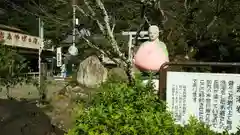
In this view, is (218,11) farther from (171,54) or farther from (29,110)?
(29,110)

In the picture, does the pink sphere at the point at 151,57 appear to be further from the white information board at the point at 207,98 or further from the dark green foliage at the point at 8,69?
the dark green foliage at the point at 8,69

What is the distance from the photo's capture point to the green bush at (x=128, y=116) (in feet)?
10.9

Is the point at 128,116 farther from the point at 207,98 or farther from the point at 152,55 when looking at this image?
the point at 152,55

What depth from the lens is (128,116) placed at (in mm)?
3387

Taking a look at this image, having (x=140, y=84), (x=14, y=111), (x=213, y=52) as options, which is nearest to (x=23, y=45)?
(x=213, y=52)

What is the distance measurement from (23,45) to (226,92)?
1989 centimetres

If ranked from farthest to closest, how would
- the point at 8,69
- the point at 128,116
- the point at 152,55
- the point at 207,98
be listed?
the point at 8,69
the point at 152,55
the point at 207,98
the point at 128,116

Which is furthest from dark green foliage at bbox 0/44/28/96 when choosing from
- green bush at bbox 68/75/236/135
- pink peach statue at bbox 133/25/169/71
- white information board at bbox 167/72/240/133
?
white information board at bbox 167/72/240/133

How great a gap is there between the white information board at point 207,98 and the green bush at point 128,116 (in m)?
0.28

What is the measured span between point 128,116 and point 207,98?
984 mm

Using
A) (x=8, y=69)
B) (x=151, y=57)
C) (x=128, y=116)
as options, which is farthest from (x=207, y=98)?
(x=8, y=69)

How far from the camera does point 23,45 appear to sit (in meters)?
22.5

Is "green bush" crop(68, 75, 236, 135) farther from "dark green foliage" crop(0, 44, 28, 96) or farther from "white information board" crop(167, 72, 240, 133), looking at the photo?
"dark green foliage" crop(0, 44, 28, 96)

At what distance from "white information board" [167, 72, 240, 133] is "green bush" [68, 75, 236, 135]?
28cm
